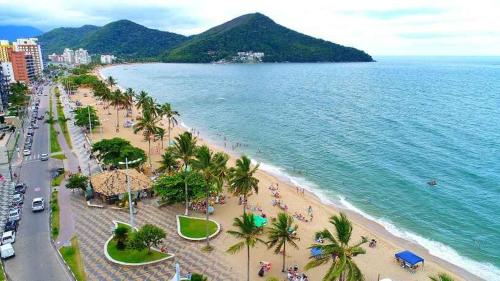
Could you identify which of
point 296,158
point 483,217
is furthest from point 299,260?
point 296,158

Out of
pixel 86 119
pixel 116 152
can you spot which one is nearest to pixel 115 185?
pixel 116 152

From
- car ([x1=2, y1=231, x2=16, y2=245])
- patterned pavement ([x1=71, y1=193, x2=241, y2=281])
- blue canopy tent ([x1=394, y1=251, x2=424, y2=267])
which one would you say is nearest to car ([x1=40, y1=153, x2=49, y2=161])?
patterned pavement ([x1=71, y1=193, x2=241, y2=281])

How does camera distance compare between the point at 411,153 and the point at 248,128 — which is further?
the point at 248,128

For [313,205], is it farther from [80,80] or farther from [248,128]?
[80,80]

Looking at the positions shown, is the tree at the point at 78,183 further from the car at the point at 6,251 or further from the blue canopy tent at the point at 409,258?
the blue canopy tent at the point at 409,258

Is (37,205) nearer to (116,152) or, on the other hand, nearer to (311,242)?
(116,152)

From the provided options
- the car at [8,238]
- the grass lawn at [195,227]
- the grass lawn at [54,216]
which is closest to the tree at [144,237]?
the grass lawn at [195,227]
